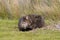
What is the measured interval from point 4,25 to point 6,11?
8.06ft

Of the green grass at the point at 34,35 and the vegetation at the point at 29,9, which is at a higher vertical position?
the vegetation at the point at 29,9

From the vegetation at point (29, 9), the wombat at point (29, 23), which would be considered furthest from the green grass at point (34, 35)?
the vegetation at point (29, 9)

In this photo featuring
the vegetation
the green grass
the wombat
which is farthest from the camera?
the vegetation

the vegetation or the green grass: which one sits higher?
the vegetation

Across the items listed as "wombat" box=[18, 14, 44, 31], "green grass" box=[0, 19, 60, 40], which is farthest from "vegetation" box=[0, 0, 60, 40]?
"green grass" box=[0, 19, 60, 40]

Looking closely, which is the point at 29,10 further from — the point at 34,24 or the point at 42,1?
the point at 34,24

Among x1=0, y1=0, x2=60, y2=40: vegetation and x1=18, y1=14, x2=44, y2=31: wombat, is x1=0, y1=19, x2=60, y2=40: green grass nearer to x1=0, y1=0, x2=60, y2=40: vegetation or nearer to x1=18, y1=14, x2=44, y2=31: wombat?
x1=18, y1=14, x2=44, y2=31: wombat

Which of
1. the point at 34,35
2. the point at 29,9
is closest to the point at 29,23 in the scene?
the point at 34,35

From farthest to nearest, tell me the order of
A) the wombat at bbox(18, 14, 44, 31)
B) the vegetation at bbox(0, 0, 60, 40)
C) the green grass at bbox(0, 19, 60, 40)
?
the vegetation at bbox(0, 0, 60, 40) → the wombat at bbox(18, 14, 44, 31) → the green grass at bbox(0, 19, 60, 40)

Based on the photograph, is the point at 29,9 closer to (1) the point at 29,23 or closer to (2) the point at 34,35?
(1) the point at 29,23

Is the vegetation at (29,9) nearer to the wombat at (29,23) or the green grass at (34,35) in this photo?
the wombat at (29,23)

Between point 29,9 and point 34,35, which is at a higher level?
point 29,9

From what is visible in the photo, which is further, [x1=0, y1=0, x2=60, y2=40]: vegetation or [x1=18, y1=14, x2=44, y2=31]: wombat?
[x1=0, y1=0, x2=60, y2=40]: vegetation

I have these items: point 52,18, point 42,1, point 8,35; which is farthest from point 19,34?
point 42,1
